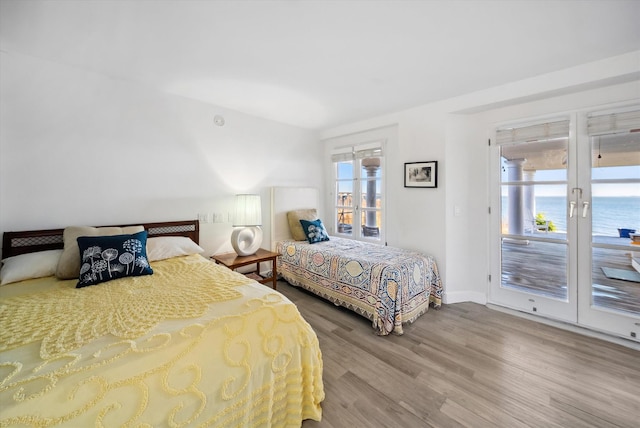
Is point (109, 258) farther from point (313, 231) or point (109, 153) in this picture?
point (313, 231)

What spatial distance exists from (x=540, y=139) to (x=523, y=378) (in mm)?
2337

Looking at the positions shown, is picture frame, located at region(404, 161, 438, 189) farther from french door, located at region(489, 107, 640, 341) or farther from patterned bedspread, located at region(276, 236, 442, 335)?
patterned bedspread, located at region(276, 236, 442, 335)

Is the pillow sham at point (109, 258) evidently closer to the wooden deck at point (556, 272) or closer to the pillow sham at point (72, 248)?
the pillow sham at point (72, 248)

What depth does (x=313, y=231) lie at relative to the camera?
145 inches

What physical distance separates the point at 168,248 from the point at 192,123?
1554 mm

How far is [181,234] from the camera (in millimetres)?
2926

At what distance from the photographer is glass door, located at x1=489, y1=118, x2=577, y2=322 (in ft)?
8.37

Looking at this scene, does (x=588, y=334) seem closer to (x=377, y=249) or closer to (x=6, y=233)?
(x=377, y=249)

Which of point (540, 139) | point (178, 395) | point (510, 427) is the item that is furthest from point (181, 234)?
point (540, 139)

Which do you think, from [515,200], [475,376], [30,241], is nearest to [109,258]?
[30,241]

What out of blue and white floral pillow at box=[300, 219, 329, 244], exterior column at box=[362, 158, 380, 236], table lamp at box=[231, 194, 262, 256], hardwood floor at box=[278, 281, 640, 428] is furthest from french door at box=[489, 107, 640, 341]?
A: table lamp at box=[231, 194, 262, 256]

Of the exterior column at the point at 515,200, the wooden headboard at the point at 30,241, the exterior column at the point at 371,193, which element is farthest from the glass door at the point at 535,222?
the wooden headboard at the point at 30,241

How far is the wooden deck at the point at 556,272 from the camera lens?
7.52 feet

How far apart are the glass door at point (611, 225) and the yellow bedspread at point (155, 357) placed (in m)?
2.81
